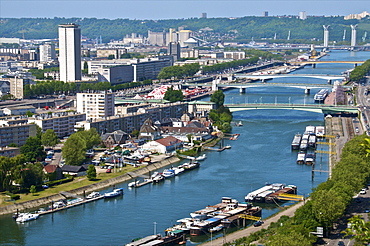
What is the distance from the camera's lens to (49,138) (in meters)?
15.0

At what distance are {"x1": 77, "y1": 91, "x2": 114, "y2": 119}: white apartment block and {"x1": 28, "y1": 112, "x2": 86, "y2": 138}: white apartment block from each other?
789 millimetres

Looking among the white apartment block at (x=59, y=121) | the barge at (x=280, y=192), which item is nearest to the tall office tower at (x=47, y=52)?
the white apartment block at (x=59, y=121)

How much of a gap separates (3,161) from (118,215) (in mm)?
2228

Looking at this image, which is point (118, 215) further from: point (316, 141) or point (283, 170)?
point (316, 141)

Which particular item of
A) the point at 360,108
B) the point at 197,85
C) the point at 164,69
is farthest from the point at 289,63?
the point at 360,108

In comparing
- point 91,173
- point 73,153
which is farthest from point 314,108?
point 91,173

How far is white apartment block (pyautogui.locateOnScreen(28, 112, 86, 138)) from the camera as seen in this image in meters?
16.1

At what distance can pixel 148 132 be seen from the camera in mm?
16594

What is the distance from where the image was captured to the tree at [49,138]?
49.2 feet

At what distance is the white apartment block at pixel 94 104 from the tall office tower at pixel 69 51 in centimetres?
961

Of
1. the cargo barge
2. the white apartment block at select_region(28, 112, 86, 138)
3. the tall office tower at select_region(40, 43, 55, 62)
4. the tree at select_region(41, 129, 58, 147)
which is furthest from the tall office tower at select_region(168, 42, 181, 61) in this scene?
the cargo barge

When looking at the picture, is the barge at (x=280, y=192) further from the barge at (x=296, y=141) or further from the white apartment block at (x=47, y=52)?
the white apartment block at (x=47, y=52)

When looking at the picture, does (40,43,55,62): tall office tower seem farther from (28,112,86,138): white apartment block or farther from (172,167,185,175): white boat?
(172,167,185,175): white boat

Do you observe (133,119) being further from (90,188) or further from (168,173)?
(90,188)
